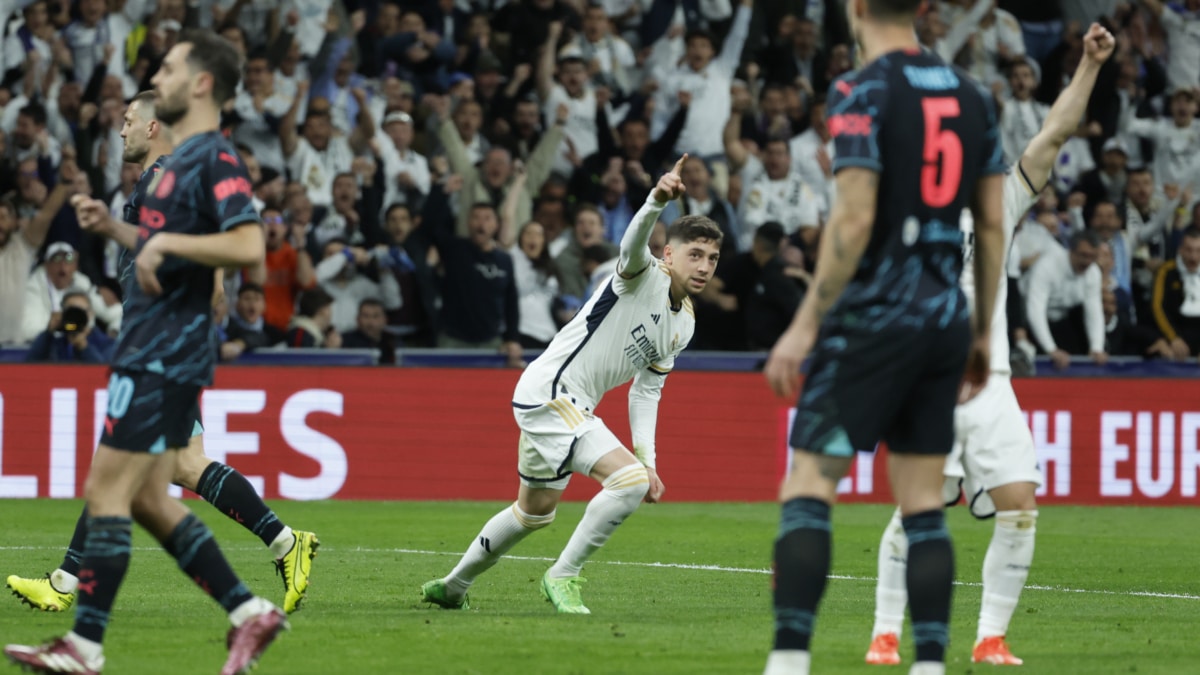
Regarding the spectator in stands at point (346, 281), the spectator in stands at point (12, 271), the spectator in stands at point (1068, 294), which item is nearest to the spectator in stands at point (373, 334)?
the spectator in stands at point (346, 281)

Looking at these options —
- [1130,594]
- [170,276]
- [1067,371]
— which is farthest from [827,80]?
[170,276]

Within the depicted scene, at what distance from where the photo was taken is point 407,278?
1809 cm

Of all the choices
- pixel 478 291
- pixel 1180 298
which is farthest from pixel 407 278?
pixel 1180 298

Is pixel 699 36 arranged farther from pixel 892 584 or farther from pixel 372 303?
pixel 892 584

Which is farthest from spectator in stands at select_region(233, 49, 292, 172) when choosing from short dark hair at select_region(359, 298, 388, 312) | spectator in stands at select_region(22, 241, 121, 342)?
spectator in stands at select_region(22, 241, 121, 342)

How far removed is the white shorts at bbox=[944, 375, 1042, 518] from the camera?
301 inches

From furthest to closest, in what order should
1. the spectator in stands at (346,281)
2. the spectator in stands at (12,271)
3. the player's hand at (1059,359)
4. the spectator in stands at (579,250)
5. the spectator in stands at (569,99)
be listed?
the spectator in stands at (569,99) < the player's hand at (1059,359) < the spectator in stands at (579,250) < the spectator in stands at (346,281) < the spectator in stands at (12,271)

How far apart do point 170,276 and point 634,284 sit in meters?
3.38

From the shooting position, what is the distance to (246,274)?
1728cm

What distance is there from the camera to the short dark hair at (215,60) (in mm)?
6598

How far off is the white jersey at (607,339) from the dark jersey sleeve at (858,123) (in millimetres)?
3646

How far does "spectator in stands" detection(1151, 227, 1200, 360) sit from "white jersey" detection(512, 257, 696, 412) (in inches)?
444

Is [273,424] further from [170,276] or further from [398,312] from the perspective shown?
[170,276]

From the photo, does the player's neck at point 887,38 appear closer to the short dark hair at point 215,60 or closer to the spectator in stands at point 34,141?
the short dark hair at point 215,60
